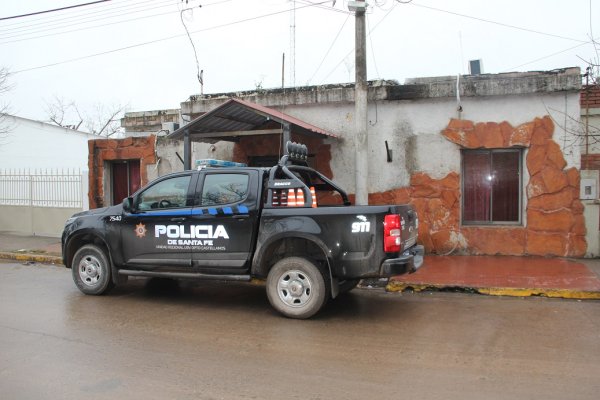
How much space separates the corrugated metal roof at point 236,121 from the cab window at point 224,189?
2.78 m

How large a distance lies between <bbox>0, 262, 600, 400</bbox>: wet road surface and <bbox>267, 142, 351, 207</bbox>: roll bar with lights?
5.27 ft

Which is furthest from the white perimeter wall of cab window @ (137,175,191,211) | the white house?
cab window @ (137,175,191,211)

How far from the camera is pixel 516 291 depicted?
7273mm

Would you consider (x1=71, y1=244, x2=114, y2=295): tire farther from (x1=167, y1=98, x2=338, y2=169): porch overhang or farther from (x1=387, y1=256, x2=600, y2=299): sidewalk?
(x1=387, y1=256, x2=600, y2=299): sidewalk

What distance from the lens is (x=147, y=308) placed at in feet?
21.8

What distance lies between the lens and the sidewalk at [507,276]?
7242 millimetres

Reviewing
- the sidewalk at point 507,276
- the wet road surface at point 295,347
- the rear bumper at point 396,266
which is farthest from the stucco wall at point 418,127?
the rear bumper at point 396,266

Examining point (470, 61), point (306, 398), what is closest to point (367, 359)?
point (306, 398)

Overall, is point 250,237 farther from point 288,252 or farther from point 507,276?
point 507,276

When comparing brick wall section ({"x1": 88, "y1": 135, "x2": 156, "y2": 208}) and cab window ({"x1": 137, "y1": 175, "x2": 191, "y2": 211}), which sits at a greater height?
brick wall section ({"x1": 88, "y1": 135, "x2": 156, "y2": 208})

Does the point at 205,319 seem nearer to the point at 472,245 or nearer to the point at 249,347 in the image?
the point at 249,347

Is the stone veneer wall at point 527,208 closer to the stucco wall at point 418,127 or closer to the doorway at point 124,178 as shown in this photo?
the stucco wall at point 418,127

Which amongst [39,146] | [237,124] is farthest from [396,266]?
[39,146]

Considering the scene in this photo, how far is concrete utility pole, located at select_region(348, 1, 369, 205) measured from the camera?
29.9ft
